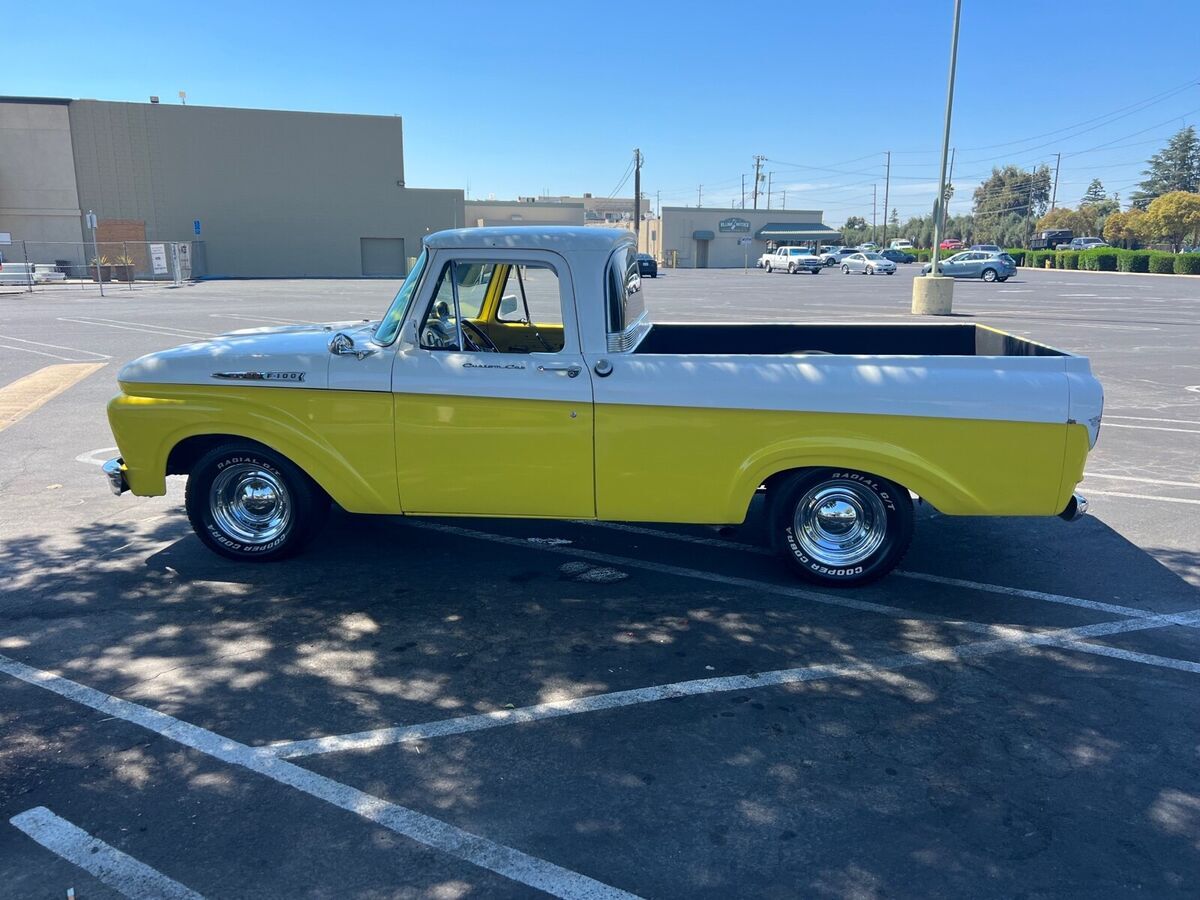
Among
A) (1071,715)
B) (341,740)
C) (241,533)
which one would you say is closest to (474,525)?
(241,533)

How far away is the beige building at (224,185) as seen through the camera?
48.6 meters

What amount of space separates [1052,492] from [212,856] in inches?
174

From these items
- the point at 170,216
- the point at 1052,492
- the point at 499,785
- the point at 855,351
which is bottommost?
the point at 499,785

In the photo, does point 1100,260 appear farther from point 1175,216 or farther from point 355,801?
point 355,801

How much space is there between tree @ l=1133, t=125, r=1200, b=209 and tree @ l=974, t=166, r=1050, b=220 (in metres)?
15.2

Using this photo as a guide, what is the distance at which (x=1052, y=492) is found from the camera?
4.93 metres

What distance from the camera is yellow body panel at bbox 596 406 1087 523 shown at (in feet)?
16.0

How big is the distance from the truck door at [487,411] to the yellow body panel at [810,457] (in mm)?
223

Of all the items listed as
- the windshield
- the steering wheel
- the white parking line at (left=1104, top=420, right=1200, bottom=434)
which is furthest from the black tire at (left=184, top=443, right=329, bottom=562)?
the white parking line at (left=1104, top=420, right=1200, bottom=434)

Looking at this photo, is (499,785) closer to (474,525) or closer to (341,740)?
(341,740)

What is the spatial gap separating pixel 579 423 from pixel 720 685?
169 cm

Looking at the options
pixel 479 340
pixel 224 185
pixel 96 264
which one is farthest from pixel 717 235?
pixel 479 340

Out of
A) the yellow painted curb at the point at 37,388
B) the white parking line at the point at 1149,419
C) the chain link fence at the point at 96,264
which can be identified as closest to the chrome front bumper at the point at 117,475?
the yellow painted curb at the point at 37,388

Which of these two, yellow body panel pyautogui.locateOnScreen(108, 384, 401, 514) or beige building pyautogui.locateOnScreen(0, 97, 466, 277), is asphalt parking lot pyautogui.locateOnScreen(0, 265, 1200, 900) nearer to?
yellow body panel pyautogui.locateOnScreen(108, 384, 401, 514)
